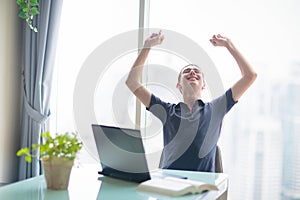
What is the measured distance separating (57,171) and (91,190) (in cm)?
16

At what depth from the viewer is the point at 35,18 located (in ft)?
11.4

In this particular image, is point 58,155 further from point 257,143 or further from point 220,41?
point 257,143

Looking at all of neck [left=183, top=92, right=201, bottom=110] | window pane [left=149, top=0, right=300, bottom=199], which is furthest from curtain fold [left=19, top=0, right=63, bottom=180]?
neck [left=183, top=92, right=201, bottom=110]

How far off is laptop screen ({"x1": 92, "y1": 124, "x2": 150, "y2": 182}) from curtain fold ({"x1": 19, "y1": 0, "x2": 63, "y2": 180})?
1.63m

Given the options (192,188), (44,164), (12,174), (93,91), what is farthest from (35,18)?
(192,188)

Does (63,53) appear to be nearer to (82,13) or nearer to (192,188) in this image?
(82,13)

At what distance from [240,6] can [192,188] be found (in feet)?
6.08

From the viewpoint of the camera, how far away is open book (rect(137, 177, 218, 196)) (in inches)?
63.0

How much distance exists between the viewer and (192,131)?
2.70 m

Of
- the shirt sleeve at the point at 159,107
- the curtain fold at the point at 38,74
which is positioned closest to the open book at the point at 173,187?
the shirt sleeve at the point at 159,107

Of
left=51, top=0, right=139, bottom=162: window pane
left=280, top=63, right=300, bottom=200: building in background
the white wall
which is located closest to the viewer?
left=280, top=63, right=300, bottom=200: building in background

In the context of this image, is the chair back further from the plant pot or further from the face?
the plant pot

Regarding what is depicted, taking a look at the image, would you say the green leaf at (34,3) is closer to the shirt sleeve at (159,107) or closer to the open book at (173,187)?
the shirt sleeve at (159,107)

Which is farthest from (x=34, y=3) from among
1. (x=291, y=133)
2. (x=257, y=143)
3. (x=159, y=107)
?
(x=291, y=133)
